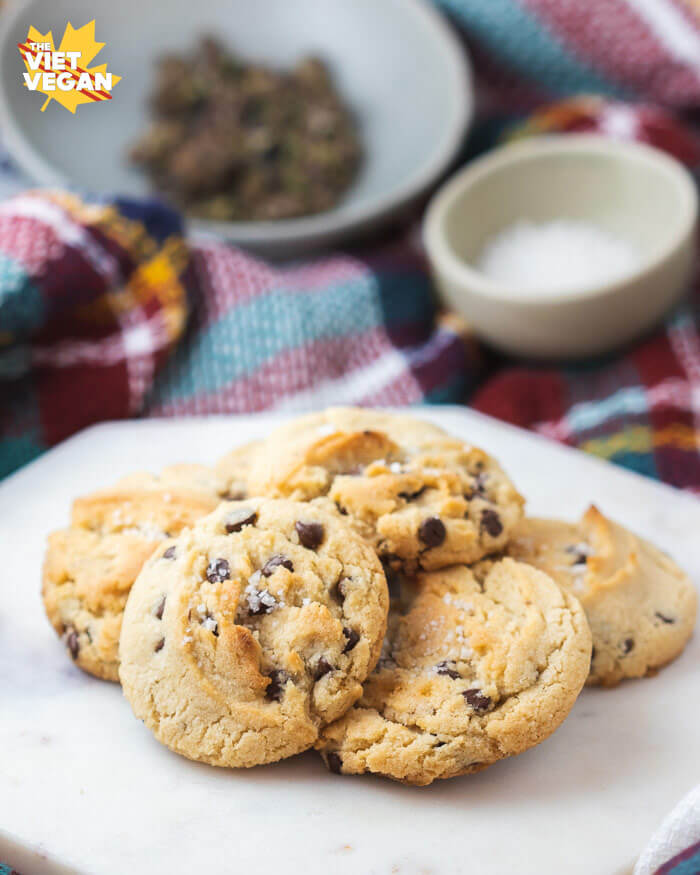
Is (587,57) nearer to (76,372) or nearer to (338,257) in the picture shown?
(338,257)

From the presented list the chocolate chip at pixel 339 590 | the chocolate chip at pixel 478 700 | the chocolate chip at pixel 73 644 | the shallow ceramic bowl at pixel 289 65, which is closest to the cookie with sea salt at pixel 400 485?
the chocolate chip at pixel 339 590

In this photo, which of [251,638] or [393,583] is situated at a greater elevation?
[251,638]

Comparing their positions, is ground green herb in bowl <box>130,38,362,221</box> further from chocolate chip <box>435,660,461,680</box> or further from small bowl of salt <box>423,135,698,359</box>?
chocolate chip <box>435,660,461,680</box>

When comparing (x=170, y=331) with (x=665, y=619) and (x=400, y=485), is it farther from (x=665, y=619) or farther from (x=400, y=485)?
(x=665, y=619)

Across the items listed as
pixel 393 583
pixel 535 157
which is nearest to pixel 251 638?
pixel 393 583

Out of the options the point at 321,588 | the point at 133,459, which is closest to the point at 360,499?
the point at 321,588

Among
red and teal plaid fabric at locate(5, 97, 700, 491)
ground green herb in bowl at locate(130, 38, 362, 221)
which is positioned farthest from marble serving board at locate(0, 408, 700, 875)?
ground green herb in bowl at locate(130, 38, 362, 221)
